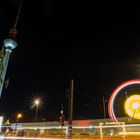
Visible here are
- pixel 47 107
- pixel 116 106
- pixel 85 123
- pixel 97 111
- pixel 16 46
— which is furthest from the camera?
pixel 16 46

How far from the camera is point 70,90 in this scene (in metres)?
10.2

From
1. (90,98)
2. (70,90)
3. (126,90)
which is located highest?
(90,98)

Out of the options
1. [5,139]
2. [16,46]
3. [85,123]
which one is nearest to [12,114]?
[16,46]

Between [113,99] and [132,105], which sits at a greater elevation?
[113,99]

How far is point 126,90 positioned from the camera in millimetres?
18812

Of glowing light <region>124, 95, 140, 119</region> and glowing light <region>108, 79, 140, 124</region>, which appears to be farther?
glowing light <region>108, 79, 140, 124</region>

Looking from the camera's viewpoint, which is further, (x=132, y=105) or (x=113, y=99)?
(x=113, y=99)

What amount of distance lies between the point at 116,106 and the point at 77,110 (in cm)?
5393

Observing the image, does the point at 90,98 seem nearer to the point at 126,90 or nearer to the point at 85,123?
the point at 85,123

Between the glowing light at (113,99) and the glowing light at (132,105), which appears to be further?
the glowing light at (113,99)

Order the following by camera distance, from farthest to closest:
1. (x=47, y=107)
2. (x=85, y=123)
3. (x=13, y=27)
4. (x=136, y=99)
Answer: (x=47, y=107)
(x=13, y=27)
(x=85, y=123)
(x=136, y=99)

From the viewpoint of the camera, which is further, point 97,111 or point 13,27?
point 13,27

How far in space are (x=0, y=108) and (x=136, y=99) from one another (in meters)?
88.3

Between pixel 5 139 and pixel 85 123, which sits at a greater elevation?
pixel 85 123
